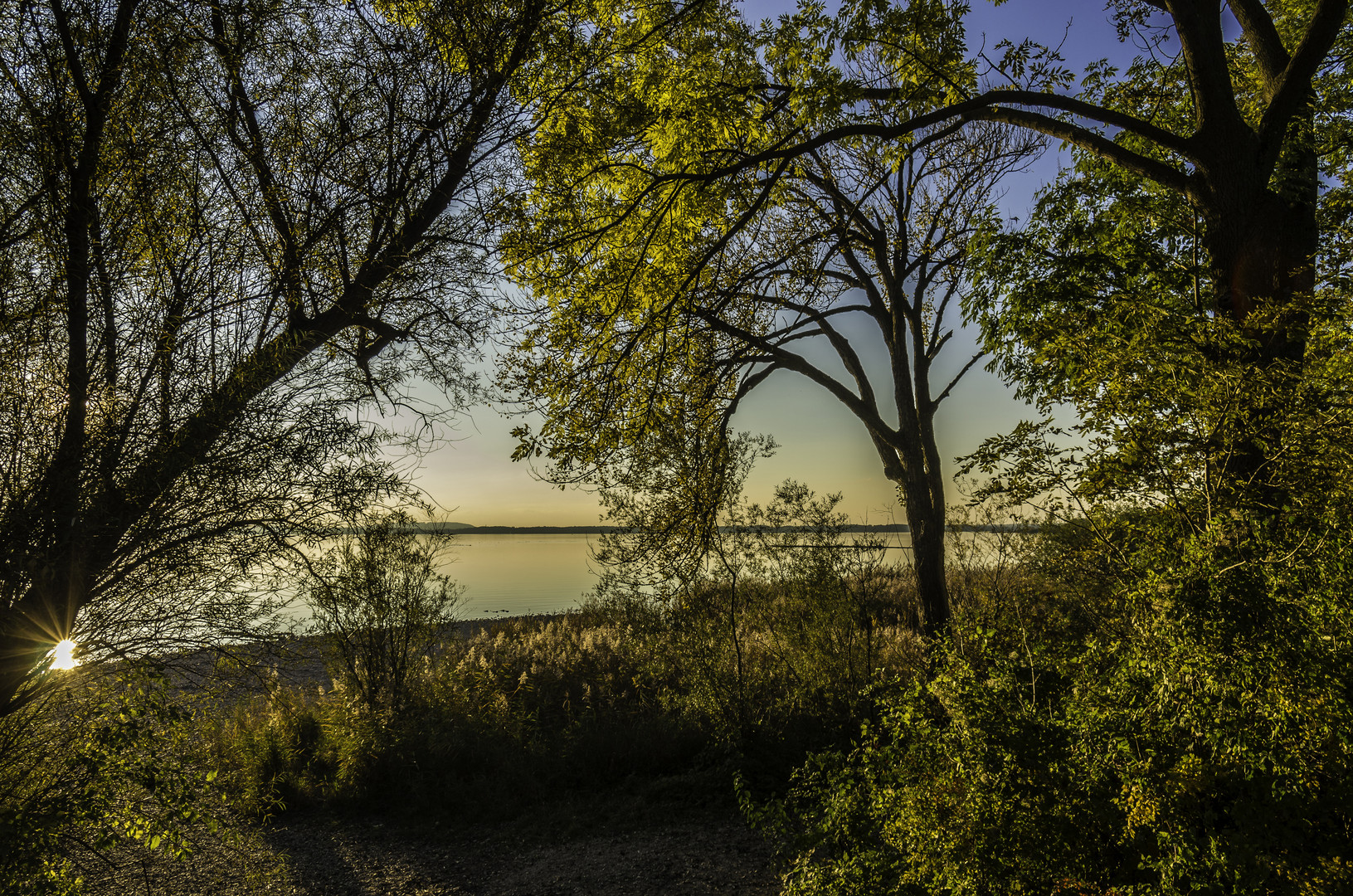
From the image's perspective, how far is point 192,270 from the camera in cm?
426

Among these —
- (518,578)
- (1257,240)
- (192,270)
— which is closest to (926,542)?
(1257,240)

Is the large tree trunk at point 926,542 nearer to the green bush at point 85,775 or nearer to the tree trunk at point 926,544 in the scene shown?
the tree trunk at point 926,544

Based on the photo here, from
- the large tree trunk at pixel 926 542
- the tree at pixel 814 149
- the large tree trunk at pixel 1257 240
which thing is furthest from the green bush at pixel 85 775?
the large tree trunk at pixel 926 542

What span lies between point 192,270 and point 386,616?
Result: 571cm

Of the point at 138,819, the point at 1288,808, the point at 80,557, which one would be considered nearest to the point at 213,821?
the point at 138,819

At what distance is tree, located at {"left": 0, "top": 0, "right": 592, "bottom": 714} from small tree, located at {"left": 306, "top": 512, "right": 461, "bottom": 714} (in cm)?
395

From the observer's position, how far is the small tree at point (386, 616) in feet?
27.8

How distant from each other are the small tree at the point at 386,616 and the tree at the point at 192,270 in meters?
3.95

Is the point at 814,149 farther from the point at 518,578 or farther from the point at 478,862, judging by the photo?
the point at 518,578

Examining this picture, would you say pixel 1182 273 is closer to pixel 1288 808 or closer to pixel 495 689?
pixel 1288 808

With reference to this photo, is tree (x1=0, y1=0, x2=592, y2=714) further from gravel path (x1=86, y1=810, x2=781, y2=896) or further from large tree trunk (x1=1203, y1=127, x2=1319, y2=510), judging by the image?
large tree trunk (x1=1203, y1=127, x2=1319, y2=510)

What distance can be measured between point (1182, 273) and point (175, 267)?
33.9 ft

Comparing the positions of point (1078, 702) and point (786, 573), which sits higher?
point (786, 573)

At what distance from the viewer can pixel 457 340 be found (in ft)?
19.2
